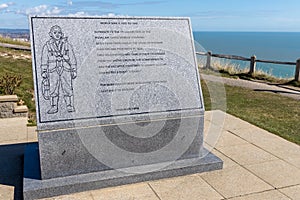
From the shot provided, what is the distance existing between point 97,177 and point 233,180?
1.62 metres

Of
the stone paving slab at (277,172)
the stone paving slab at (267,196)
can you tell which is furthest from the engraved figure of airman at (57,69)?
the stone paving slab at (277,172)

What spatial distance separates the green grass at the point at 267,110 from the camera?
20.4ft

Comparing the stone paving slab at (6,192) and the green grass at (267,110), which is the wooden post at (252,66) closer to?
the green grass at (267,110)

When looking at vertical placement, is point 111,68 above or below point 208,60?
above

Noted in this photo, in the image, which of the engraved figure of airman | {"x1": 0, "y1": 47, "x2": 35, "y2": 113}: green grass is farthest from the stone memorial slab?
{"x1": 0, "y1": 47, "x2": 35, "y2": 113}: green grass

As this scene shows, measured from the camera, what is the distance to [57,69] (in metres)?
3.62

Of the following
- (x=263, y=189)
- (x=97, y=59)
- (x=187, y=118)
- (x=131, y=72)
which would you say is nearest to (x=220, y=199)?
(x=263, y=189)

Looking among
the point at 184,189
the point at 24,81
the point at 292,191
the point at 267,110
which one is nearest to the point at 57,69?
the point at 184,189

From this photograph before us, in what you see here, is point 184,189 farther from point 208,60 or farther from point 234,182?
point 208,60

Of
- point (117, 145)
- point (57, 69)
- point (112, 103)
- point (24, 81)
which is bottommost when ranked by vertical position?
point (24, 81)

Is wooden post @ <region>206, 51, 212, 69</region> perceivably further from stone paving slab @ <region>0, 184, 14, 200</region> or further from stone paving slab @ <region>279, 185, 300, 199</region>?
stone paving slab @ <region>0, 184, 14, 200</region>

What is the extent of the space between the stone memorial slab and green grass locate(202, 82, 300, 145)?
2550 millimetres

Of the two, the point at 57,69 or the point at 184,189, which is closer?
the point at 57,69

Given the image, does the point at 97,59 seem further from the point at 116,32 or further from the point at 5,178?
the point at 5,178
